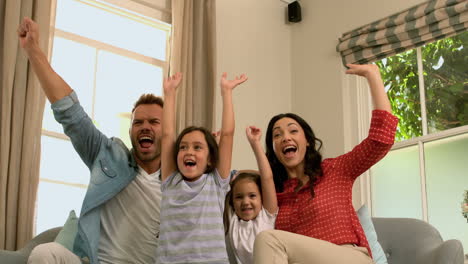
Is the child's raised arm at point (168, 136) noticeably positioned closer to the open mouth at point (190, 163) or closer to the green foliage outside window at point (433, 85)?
the open mouth at point (190, 163)

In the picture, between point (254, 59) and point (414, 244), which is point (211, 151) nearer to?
point (414, 244)

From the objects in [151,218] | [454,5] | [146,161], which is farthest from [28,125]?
[454,5]

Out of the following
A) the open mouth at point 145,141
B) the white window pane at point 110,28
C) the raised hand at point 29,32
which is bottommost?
the open mouth at point 145,141

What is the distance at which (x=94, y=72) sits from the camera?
12.3 ft

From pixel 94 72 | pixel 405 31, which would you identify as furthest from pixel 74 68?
pixel 405 31

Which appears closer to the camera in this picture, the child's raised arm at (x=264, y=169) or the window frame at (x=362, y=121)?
the child's raised arm at (x=264, y=169)

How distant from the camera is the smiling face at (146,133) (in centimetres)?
262

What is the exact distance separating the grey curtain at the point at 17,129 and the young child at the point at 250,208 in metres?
1.07

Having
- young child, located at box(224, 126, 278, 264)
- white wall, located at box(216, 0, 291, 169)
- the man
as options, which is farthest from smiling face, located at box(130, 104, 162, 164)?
white wall, located at box(216, 0, 291, 169)

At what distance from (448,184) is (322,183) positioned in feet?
5.22

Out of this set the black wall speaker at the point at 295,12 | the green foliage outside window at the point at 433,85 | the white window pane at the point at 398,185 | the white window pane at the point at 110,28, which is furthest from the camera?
the black wall speaker at the point at 295,12

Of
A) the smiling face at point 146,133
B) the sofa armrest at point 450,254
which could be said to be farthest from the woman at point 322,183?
the smiling face at point 146,133

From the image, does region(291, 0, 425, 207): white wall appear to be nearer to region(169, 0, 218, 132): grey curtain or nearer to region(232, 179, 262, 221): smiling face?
region(169, 0, 218, 132): grey curtain

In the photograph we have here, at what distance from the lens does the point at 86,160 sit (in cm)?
259
